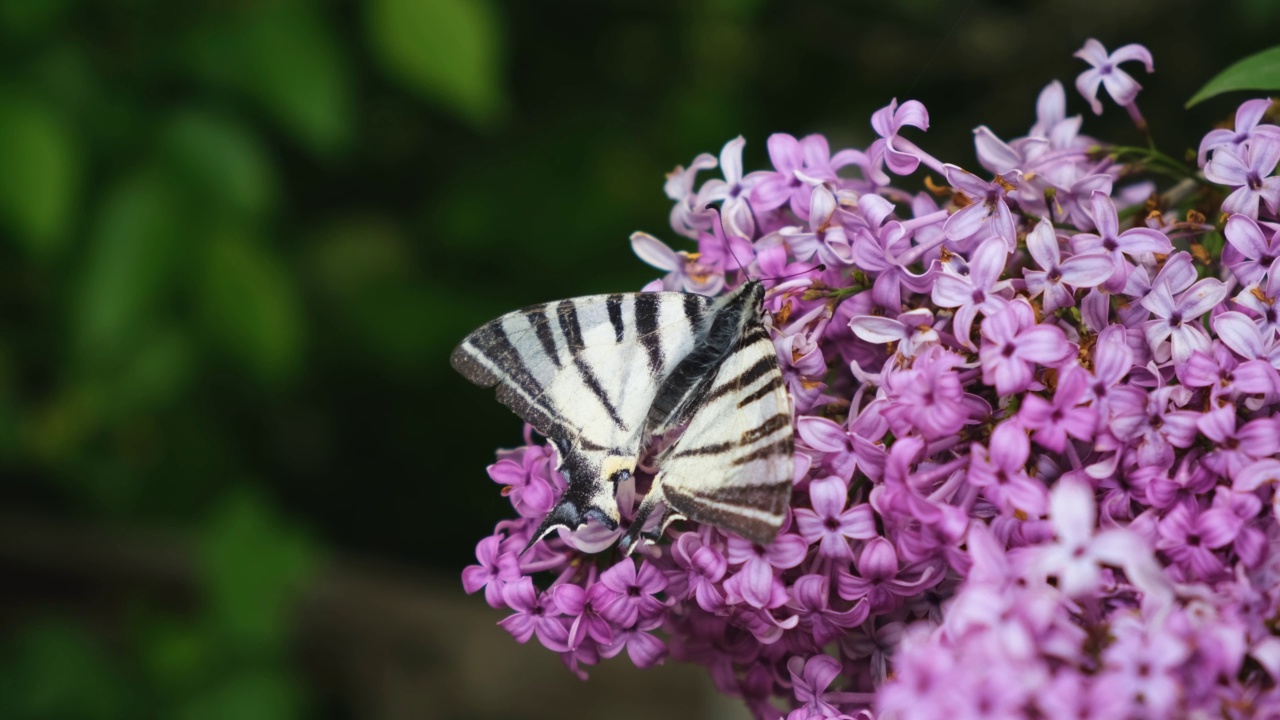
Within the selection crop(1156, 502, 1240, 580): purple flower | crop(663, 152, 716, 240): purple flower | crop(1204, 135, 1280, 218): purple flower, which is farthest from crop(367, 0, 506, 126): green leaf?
crop(1156, 502, 1240, 580): purple flower

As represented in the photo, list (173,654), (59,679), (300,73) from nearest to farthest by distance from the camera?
(300,73) < (59,679) < (173,654)

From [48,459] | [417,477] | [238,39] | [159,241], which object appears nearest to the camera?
[159,241]

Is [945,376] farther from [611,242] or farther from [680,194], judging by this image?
[611,242]

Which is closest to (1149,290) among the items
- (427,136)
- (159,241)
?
(159,241)

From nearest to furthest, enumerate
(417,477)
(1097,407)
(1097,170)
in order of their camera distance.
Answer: (1097,407), (1097,170), (417,477)

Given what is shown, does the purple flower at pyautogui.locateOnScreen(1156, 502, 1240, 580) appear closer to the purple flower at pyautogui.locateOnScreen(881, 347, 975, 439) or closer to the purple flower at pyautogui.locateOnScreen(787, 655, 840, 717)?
the purple flower at pyautogui.locateOnScreen(881, 347, 975, 439)

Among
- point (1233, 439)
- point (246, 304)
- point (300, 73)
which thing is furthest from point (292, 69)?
point (1233, 439)

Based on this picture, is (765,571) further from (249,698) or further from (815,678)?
(249,698)
